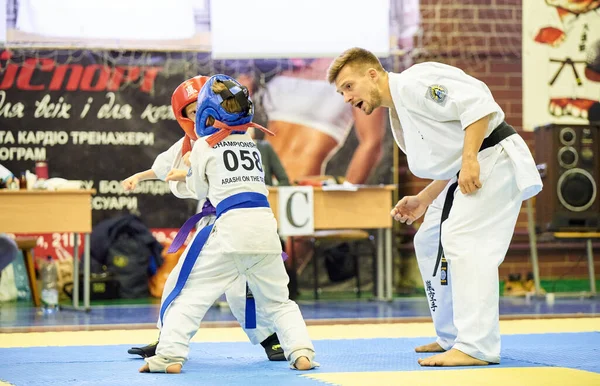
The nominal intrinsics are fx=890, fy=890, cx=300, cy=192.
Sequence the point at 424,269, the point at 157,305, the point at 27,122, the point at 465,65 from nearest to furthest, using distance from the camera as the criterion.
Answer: the point at 424,269 → the point at 157,305 → the point at 27,122 → the point at 465,65

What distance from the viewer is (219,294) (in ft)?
11.1

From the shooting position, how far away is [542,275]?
8.77 m

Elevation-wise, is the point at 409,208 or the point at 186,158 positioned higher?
the point at 186,158

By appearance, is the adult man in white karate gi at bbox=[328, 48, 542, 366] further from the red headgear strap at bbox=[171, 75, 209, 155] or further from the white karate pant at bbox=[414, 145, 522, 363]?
the red headgear strap at bbox=[171, 75, 209, 155]

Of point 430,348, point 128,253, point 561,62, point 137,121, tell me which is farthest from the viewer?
point 561,62

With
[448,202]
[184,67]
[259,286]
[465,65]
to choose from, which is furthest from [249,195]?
[465,65]

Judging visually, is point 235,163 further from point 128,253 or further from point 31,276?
point 128,253

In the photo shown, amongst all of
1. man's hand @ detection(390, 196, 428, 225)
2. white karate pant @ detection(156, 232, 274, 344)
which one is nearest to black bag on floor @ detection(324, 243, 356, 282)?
man's hand @ detection(390, 196, 428, 225)

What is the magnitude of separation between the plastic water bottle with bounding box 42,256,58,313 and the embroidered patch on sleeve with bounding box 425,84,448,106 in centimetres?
430

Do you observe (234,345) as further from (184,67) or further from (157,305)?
(184,67)

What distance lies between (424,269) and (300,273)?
16.0 feet

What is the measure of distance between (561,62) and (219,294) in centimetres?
636

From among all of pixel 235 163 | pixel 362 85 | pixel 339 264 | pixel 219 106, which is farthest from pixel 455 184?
pixel 339 264

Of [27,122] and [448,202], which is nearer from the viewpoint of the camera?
[448,202]
